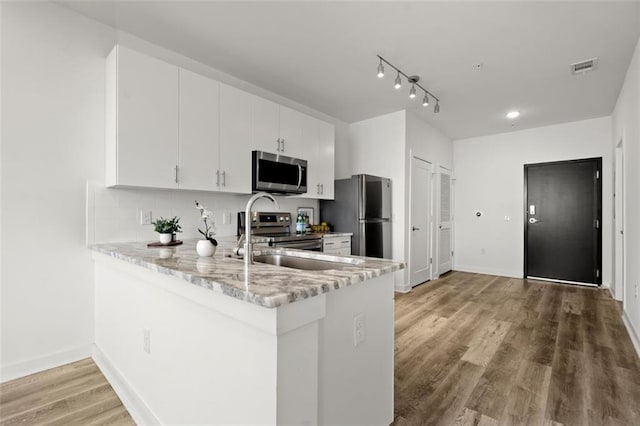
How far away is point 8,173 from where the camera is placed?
204cm

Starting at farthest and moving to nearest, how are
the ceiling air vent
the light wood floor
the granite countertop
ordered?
the ceiling air vent < the light wood floor < the granite countertop

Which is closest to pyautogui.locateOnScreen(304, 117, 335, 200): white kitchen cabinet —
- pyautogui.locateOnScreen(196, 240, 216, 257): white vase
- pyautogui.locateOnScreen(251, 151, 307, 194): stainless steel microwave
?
pyautogui.locateOnScreen(251, 151, 307, 194): stainless steel microwave

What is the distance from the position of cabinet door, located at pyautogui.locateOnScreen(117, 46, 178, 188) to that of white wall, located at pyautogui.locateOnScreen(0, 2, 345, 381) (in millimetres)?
332

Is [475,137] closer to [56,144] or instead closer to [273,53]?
[273,53]

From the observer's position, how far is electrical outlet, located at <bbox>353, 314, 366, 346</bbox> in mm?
1313

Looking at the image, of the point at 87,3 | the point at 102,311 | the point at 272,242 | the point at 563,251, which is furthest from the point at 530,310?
the point at 87,3

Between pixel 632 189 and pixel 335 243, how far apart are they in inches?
116

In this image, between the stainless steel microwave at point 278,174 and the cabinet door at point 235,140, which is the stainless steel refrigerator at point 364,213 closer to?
the stainless steel microwave at point 278,174

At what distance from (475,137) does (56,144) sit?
6082 millimetres

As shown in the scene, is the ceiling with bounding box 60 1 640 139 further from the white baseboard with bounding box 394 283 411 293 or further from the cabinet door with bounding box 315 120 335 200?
the white baseboard with bounding box 394 283 411 293

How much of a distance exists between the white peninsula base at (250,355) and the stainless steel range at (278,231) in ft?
5.04

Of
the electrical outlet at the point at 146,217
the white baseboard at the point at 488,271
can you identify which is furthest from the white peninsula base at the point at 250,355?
the white baseboard at the point at 488,271

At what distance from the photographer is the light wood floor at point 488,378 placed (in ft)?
5.57

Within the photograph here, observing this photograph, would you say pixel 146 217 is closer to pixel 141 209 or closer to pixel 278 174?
pixel 141 209
